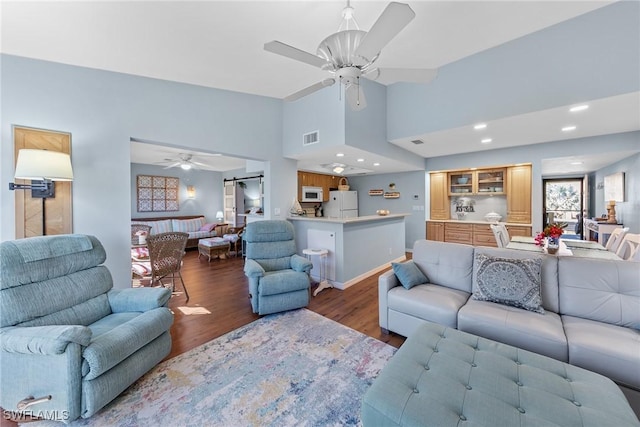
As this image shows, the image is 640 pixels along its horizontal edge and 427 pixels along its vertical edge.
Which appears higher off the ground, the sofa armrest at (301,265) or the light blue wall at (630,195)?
the light blue wall at (630,195)

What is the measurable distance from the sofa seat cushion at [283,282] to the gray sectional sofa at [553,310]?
3.43 feet

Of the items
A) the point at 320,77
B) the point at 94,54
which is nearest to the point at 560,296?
the point at 320,77

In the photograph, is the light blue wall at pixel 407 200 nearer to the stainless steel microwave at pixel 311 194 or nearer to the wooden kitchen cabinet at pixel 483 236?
the wooden kitchen cabinet at pixel 483 236

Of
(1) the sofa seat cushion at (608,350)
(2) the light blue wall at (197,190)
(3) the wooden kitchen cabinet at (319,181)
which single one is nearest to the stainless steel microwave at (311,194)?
(3) the wooden kitchen cabinet at (319,181)

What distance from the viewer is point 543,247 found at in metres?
3.12

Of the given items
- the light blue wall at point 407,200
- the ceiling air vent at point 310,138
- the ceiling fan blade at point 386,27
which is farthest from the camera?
the light blue wall at point 407,200

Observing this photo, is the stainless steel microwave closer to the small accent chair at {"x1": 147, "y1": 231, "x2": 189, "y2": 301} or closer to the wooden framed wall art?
the small accent chair at {"x1": 147, "y1": 231, "x2": 189, "y2": 301}

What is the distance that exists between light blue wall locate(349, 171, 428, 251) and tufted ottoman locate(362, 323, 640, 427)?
17.2ft

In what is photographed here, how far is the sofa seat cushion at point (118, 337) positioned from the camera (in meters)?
1.53

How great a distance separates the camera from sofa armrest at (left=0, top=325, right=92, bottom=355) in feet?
4.78

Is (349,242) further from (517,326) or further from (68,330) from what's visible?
(68,330)

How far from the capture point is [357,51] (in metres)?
1.67

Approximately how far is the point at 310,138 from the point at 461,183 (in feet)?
14.8

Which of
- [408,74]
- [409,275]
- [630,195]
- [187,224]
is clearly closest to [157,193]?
[187,224]
